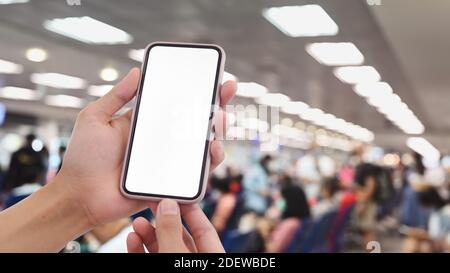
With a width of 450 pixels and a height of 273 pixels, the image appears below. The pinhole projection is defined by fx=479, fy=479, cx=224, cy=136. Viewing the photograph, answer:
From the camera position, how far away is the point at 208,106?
20.8 inches

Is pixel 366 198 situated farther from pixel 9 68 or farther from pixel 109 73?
pixel 9 68

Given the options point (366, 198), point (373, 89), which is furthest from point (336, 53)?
point (373, 89)

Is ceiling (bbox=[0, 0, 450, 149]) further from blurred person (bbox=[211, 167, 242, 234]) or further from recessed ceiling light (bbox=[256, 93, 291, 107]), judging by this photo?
blurred person (bbox=[211, 167, 242, 234])

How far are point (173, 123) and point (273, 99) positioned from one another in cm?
546

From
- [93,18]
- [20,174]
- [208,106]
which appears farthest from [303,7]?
[208,106]

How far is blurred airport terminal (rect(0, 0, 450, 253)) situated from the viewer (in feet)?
6.89

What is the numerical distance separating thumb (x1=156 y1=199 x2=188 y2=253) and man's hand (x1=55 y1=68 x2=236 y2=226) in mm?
91

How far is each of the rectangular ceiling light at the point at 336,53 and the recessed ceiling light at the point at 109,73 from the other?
5.41ft

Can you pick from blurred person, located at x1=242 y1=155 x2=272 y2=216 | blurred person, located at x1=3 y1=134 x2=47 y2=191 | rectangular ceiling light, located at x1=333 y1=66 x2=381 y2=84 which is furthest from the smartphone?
rectangular ceiling light, located at x1=333 y1=66 x2=381 y2=84

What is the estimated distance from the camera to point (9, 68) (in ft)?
14.0

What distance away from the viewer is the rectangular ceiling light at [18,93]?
574 cm
